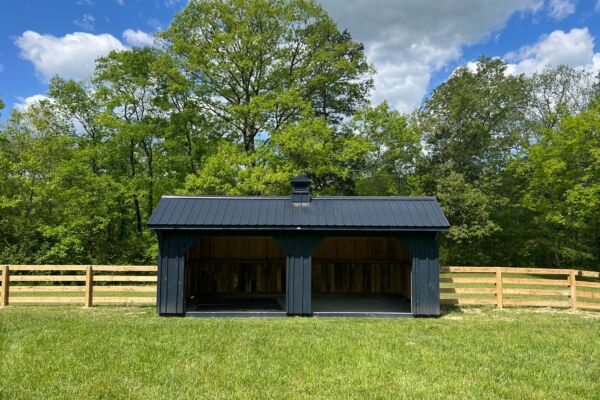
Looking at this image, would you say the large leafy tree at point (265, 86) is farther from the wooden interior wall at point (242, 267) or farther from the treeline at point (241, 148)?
the wooden interior wall at point (242, 267)

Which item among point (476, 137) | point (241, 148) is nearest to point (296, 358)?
point (241, 148)

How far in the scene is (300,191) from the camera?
1094cm

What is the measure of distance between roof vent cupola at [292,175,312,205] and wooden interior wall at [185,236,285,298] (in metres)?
2.82

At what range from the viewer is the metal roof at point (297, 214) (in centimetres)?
984

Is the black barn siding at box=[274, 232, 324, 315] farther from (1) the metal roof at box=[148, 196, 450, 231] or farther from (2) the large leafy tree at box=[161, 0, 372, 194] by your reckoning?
(2) the large leafy tree at box=[161, 0, 372, 194]

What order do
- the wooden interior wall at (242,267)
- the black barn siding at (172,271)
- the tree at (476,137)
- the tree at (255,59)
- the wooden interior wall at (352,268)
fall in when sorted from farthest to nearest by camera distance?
the tree at (476,137) < the tree at (255,59) < the wooden interior wall at (352,268) < the wooden interior wall at (242,267) < the black barn siding at (172,271)

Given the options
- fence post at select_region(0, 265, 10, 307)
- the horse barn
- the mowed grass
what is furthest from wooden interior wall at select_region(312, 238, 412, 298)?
fence post at select_region(0, 265, 10, 307)

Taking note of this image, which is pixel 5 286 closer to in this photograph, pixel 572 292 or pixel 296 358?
pixel 296 358

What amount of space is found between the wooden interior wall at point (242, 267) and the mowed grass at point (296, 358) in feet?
13.2

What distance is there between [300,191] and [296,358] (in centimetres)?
535

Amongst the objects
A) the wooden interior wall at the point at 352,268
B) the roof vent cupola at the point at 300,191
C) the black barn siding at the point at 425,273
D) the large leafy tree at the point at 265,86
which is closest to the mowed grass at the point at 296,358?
the black barn siding at the point at 425,273

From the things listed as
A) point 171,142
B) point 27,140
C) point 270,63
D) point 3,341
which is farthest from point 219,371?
point 27,140

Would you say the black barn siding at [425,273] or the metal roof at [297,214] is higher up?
the metal roof at [297,214]

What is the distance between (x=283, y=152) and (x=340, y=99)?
265 inches
